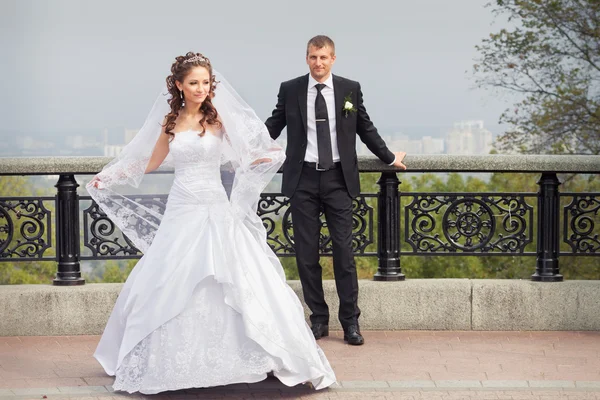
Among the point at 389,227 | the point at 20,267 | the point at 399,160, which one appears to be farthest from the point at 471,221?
the point at 20,267

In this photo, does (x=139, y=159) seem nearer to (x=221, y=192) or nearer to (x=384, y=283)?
(x=221, y=192)

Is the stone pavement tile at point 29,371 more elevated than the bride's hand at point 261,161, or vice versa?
the bride's hand at point 261,161

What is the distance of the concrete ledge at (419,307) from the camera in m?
7.77

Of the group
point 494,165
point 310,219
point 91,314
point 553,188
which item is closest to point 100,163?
point 91,314

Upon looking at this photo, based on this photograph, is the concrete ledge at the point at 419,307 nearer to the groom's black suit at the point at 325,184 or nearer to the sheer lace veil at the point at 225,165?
the groom's black suit at the point at 325,184

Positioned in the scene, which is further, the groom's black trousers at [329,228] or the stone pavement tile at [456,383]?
the groom's black trousers at [329,228]

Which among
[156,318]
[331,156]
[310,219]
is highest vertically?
[331,156]

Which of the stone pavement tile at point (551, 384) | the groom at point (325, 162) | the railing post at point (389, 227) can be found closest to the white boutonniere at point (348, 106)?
the groom at point (325, 162)

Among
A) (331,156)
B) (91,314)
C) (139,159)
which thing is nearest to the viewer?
(139,159)

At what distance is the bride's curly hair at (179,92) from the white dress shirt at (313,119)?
1.01m

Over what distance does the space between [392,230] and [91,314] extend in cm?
257

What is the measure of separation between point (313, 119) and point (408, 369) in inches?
77.8

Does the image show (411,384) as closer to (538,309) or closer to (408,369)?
(408,369)

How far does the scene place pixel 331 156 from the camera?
7.11 metres
